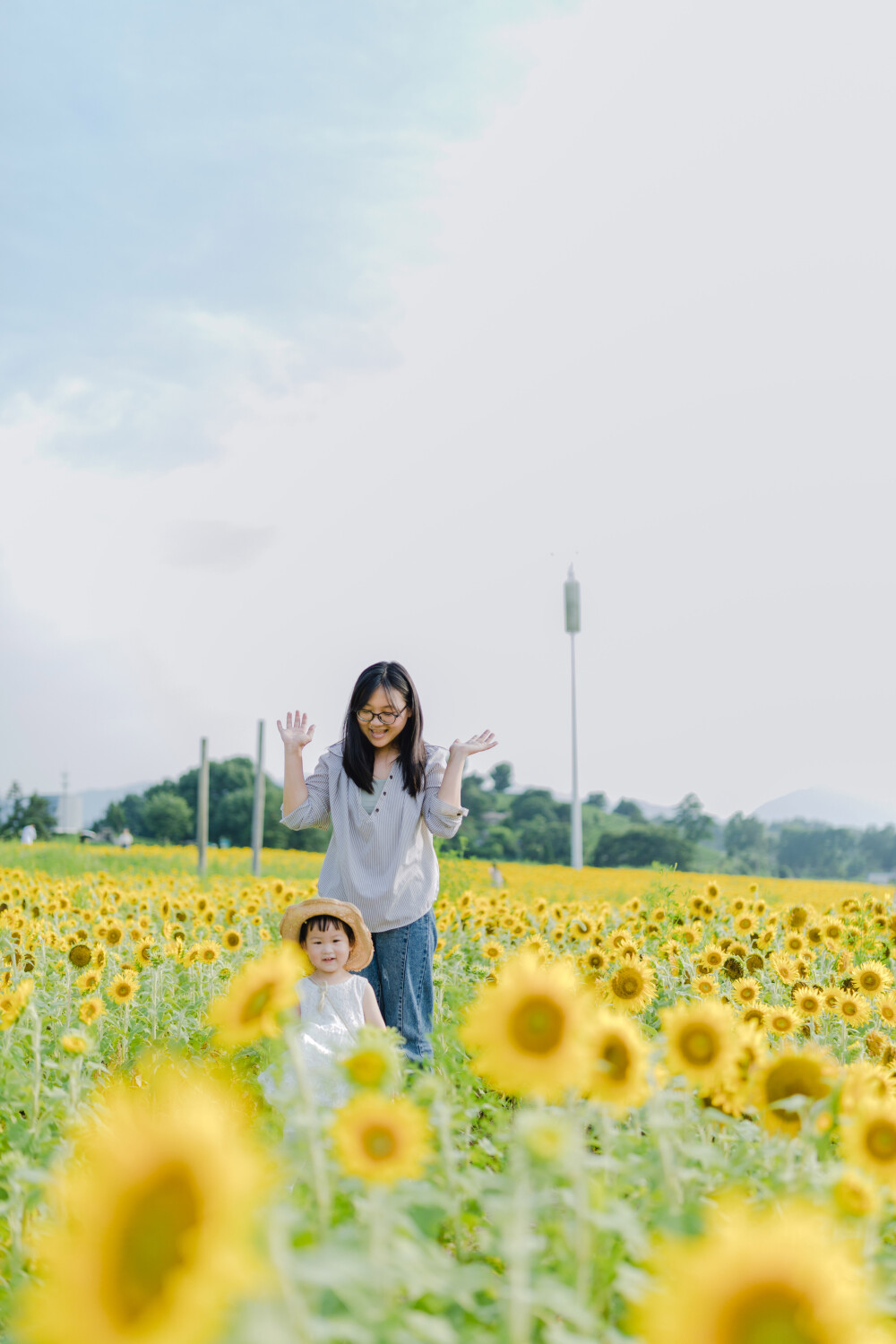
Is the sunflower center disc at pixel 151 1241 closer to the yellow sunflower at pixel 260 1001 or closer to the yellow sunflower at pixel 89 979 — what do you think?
the yellow sunflower at pixel 260 1001

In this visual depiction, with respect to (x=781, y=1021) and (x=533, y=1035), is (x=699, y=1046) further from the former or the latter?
(x=781, y=1021)

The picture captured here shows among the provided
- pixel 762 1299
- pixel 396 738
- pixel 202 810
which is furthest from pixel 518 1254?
pixel 202 810

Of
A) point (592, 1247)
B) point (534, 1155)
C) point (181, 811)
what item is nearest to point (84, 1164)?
point (592, 1247)

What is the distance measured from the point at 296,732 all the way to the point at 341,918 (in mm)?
874

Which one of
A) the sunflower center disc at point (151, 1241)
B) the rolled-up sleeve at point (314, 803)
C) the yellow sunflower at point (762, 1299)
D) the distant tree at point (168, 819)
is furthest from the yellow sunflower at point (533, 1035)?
the distant tree at point (168, 819)

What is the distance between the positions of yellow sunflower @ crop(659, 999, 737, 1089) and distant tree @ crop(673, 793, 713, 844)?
139ft

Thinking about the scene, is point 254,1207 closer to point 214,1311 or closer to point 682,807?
point 214,1311

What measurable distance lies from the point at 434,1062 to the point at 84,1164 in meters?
1.07

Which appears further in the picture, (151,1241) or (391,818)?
(391,818)

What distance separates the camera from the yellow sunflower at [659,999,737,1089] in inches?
88.7

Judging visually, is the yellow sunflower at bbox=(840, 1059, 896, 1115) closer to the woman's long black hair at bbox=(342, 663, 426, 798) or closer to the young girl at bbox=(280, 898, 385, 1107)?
the young girl at bbox=(280, 898, 385, 1107)

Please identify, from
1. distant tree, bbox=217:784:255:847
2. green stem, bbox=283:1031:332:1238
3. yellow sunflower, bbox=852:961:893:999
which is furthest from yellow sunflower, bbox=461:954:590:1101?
distant tree, bbox=217:784:255:847

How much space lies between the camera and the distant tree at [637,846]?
39438 millimetres

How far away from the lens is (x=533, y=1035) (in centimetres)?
175
